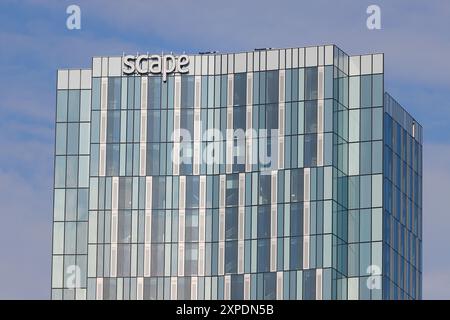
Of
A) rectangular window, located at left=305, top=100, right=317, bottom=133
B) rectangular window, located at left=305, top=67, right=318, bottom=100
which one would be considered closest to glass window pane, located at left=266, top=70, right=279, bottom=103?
rectangular window, located at left=305, top=67, right=318, bottom=100

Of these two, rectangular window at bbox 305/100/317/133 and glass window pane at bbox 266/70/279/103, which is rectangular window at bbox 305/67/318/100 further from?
glass window pane at bbox 266/70/279/103

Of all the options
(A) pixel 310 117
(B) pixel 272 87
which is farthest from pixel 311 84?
(B) pixel 272 87

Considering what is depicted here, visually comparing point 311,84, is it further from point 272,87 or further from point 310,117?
point 272,87

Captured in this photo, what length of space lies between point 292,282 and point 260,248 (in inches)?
219

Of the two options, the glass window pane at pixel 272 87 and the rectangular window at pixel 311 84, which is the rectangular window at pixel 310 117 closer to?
the rectangular window at pixel 311 84

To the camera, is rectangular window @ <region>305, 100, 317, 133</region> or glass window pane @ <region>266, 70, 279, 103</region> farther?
glass window pane @ <region>266, 70, 279, 103</region>

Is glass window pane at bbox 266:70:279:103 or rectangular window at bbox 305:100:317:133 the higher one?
glass window pane at bbox 266:70:279:103

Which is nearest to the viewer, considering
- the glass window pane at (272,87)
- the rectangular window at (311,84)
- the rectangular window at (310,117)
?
the rectangular window at (310,117)

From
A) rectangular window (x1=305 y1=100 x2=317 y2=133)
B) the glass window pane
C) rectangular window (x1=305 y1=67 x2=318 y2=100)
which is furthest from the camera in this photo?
the glass window pane

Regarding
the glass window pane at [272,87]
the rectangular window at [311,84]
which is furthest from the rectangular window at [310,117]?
the glass window pane at [272,87]

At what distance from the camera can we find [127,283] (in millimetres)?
197875

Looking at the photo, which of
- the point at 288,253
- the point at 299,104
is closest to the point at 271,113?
the point at 299,104

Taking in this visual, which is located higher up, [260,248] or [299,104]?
[299,104]
